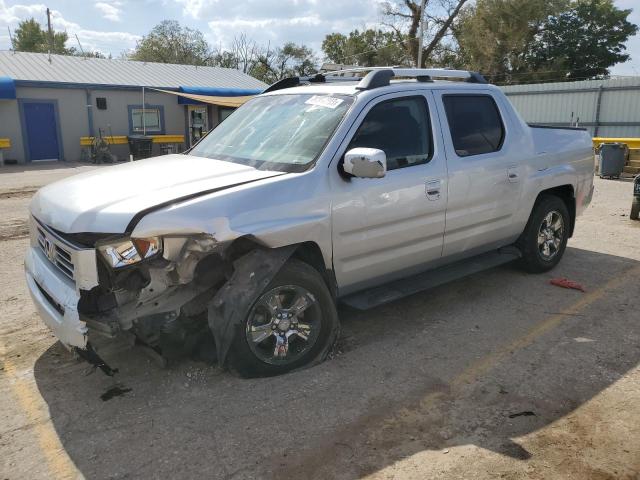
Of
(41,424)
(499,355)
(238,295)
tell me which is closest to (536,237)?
(499,355)

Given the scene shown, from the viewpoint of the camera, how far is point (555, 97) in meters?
23.2

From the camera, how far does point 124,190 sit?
11.5 feet

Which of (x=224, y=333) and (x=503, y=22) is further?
(x=503, y=22)

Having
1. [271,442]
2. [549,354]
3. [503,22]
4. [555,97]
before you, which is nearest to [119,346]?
[271,442]

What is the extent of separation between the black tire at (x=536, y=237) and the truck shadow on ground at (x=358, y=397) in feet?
3.23

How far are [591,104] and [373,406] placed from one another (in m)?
22.2

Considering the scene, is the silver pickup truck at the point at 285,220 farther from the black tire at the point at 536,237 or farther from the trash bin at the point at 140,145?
the trash bin at the point at 140,145

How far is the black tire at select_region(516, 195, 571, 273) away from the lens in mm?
5656

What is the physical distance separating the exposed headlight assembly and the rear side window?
8.94 feet

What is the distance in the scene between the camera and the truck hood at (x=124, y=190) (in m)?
3.16

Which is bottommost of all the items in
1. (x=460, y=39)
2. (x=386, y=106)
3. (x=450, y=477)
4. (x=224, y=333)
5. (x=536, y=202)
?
(x=450, y=477)

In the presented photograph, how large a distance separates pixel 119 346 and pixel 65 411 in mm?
851

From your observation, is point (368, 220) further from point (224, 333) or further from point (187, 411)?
point (187, 411)

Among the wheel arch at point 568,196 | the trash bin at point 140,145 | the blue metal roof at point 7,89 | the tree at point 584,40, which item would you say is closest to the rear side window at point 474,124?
the wheel arch at point 568,196
